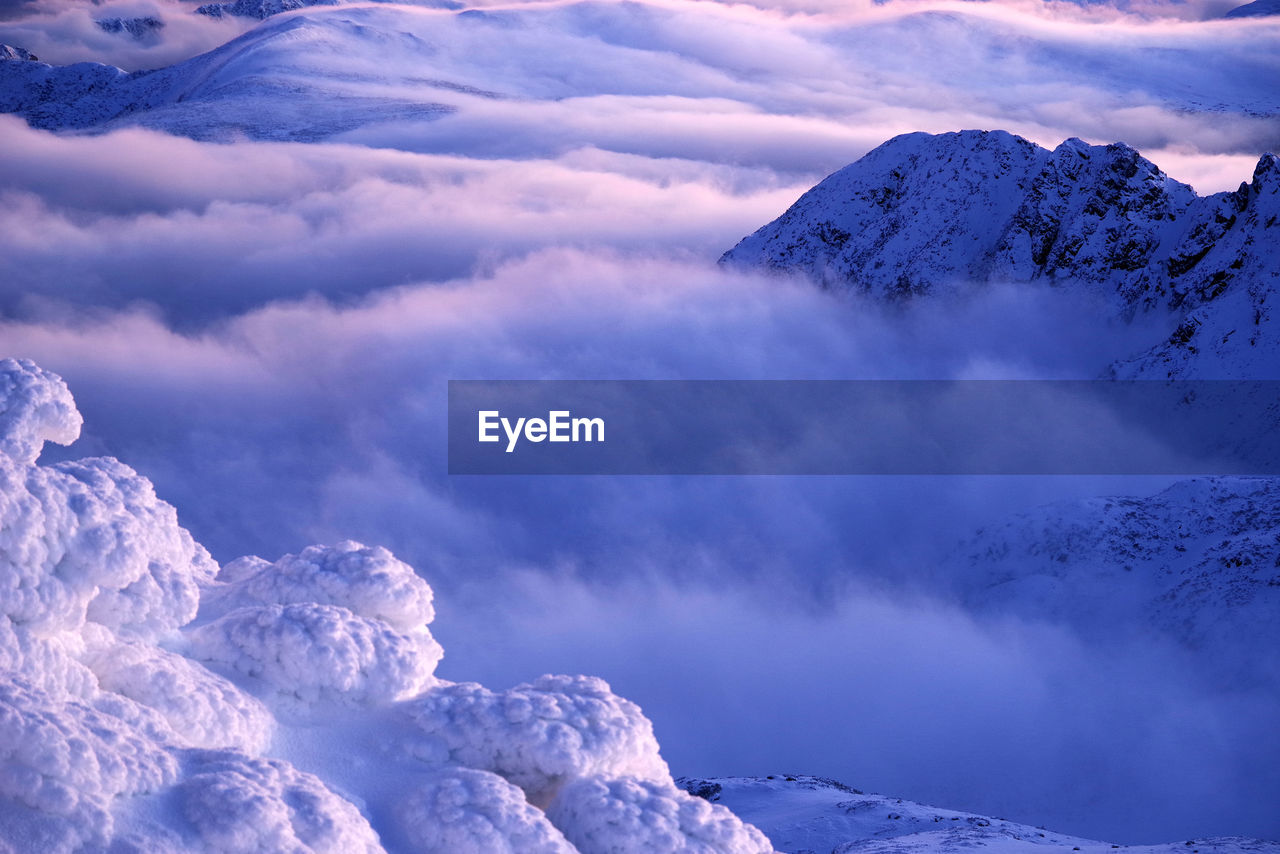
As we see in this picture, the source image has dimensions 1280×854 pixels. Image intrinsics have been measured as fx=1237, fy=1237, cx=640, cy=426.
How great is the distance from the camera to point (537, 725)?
8.62 meters

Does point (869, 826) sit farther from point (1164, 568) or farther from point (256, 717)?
point (1164, 568)

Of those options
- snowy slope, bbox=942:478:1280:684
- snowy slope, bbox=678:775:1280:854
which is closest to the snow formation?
snowy slope, bbox=678:775:1280:854

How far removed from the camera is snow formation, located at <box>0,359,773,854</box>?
668 cm

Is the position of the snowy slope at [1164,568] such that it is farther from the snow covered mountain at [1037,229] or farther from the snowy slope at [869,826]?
the snowy slope at [869,826]

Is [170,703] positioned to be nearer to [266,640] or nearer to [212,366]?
[266,640]

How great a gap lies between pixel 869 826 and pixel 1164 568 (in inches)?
2606

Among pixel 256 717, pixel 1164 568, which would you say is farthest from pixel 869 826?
pixel 1164 568

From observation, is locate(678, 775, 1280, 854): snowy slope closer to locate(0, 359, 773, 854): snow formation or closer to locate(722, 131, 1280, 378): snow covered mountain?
locate(0, 359, 773, 854): snow formation

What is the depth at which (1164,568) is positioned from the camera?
300ft

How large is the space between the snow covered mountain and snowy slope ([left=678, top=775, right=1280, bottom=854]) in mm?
110358

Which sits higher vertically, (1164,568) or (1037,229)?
(1037,229)

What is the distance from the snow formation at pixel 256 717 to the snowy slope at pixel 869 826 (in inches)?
703

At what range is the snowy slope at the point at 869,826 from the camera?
82.0 feet

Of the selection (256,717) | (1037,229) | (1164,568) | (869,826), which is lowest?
(1164,568)
